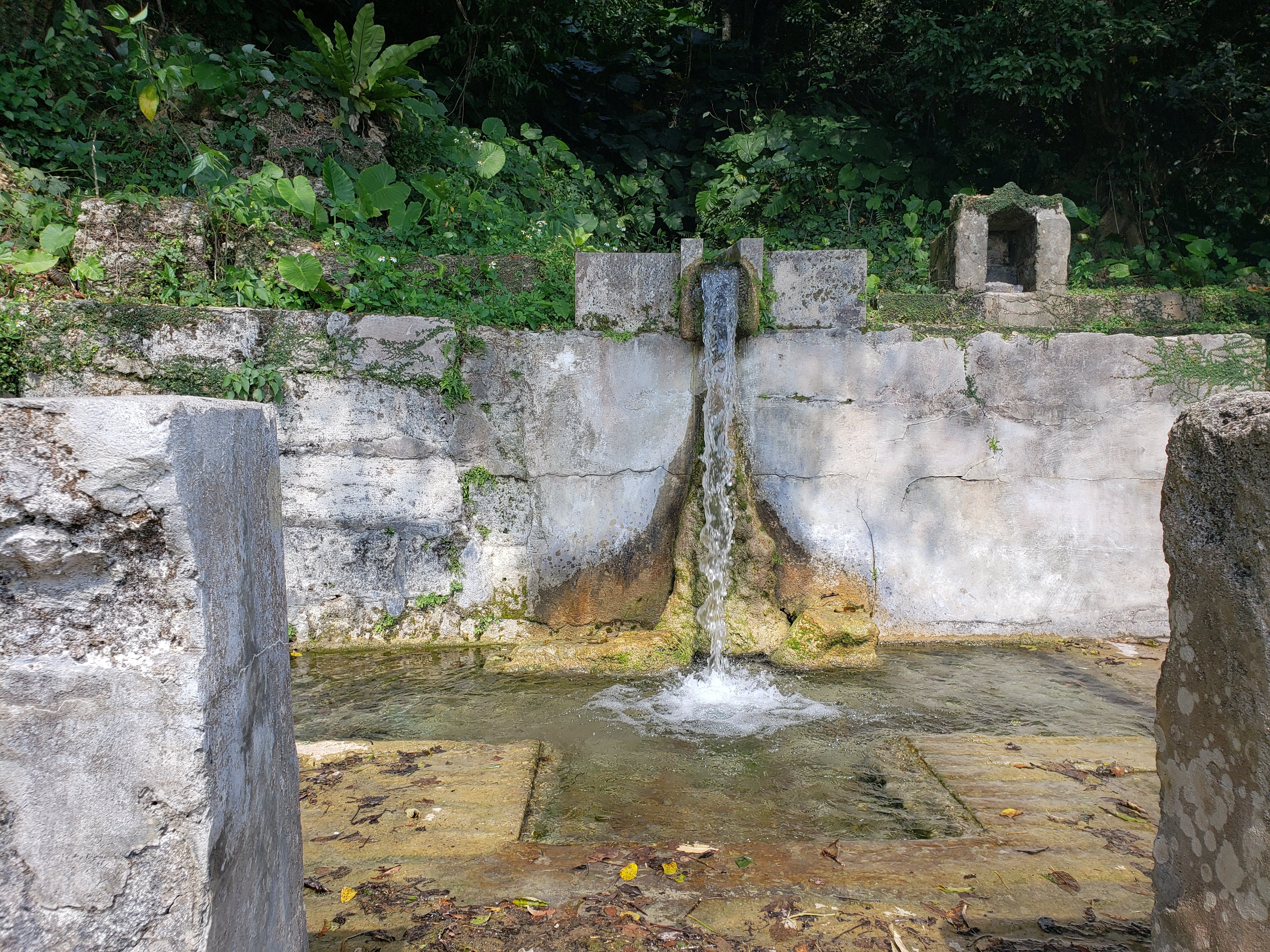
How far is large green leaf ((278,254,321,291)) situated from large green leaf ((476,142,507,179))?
8.21 ft

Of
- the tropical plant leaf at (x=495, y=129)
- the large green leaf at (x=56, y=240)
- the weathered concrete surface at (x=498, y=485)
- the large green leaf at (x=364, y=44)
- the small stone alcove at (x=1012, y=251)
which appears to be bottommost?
the weathered concrete surface at (x=498, y=485)

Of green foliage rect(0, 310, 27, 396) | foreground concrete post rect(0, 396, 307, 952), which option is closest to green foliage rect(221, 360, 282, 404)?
green foliage rect(0, 310, 27, 396)

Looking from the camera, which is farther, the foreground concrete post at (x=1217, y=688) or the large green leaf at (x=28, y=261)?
the large green leaf at (x=28, y=261)

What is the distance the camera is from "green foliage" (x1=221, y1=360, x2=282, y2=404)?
14.3 feet

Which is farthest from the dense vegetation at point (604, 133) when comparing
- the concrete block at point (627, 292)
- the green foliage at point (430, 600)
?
the green foliage at point (430, 600)

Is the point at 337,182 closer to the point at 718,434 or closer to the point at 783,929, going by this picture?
the point at 718,434

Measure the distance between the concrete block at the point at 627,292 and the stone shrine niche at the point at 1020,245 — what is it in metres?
2.27

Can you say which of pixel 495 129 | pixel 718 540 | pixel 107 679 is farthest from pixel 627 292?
pixel 107 679

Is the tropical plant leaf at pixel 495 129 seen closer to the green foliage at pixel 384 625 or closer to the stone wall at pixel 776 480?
the stone wall at pixel 776 480

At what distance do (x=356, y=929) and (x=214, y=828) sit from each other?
3.40 feet

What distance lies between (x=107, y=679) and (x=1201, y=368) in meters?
5.52

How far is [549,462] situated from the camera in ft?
15.3

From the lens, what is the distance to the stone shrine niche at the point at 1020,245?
18.4ft

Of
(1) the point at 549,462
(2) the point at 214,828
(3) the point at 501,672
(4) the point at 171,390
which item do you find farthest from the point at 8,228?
(2) the point at 214,828
